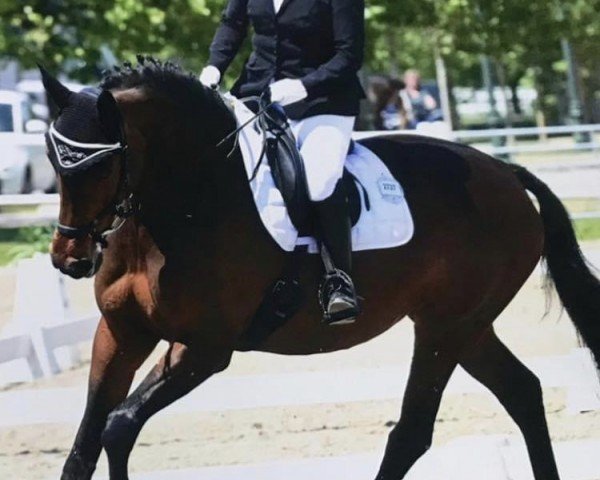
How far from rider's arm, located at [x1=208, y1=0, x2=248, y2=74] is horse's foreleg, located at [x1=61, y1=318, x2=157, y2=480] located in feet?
3.46

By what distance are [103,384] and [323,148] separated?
1.11 metres

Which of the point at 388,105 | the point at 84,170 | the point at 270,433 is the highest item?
the point at 84,170

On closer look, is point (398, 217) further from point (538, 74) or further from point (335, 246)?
point (538, 74)

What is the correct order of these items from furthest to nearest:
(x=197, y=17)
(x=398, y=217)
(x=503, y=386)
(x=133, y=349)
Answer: (x=197, y=17)
(x=503, y=386)
(x=398, y=217)
(x=133, y=349)

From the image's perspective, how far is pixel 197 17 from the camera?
17641 mm

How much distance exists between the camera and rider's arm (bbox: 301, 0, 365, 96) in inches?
192

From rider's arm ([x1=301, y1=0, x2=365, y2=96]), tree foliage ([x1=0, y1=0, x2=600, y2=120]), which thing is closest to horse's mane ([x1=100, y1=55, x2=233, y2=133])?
rider's arm ([x1=301, y1=0, x2=365, y2=96])

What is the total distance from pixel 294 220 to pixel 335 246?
0.17m

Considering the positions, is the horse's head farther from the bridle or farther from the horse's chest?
the horse's chest

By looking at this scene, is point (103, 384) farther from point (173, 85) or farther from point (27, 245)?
point (27, 245)

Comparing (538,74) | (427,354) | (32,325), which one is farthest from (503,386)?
(538,74)

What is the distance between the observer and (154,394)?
15.0 feet

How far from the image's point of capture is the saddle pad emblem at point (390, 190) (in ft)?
17.1

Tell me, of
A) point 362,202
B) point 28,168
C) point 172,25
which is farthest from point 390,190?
point 28,168
